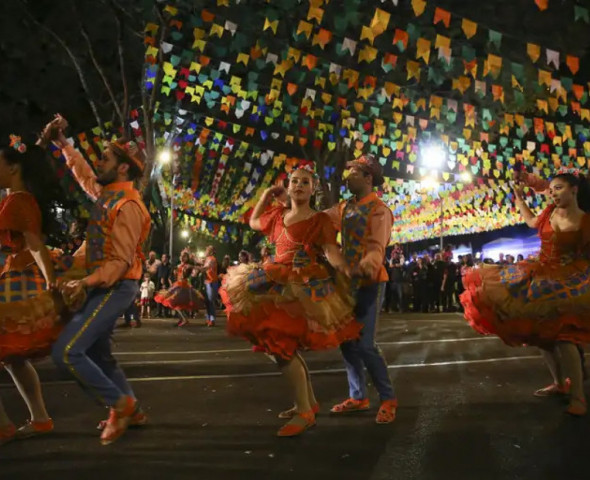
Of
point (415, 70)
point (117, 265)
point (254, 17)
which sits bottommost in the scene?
point (117, 265)

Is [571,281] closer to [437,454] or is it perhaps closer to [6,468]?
[437,454]

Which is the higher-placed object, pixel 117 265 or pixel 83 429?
pixel 117 265

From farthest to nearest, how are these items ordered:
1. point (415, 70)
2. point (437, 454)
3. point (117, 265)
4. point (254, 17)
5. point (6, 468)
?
point (254, 17)
point (415, 70)
point (117, 265)
point (437, 454)
point (6, 468)

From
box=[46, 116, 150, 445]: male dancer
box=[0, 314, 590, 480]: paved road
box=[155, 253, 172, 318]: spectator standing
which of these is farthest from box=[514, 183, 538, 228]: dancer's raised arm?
box=[155, 253, 172, 318]: spectator standing

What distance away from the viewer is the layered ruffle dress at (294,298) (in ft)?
15.3

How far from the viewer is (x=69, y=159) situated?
17.6 ft

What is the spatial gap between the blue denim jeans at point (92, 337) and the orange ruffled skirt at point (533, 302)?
2954 mm

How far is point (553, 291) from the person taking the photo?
17.8 ft

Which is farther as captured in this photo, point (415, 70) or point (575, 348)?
point (415, 70)

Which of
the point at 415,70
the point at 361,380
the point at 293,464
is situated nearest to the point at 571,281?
the point at 361,380

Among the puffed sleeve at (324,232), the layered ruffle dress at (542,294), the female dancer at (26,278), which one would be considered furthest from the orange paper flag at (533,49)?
the female dancer at (26,278)

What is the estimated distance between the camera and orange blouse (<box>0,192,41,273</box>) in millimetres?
4531

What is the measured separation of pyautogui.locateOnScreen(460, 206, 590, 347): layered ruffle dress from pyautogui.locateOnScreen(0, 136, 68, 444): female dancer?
346 centimetres

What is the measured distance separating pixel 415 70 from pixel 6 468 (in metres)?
11.2
